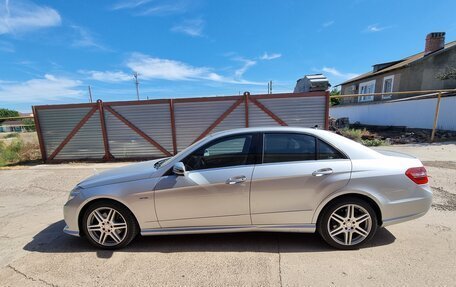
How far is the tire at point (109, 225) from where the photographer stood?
285 cm

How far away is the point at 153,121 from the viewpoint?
8891 millimetres

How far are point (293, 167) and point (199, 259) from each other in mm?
1527

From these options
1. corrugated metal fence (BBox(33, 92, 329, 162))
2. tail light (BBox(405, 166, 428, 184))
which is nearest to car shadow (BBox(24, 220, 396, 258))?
tail light (BBox(405, 166, 428, 184))

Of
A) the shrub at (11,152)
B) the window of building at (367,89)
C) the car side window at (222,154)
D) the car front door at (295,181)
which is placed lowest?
the shrub at (11,152)

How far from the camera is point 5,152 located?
381 inches

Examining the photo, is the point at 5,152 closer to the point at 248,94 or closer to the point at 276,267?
the point at 248,94

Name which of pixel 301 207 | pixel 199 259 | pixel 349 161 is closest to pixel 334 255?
pixel 301 207

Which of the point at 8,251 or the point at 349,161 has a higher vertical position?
the point at 349,161

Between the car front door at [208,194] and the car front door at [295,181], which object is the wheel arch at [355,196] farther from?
the car front door at [208,194]

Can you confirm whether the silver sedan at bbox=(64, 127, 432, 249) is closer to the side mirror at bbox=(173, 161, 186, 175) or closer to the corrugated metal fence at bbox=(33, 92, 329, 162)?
the side mirror at bbox=(173, 161, 186, 175)

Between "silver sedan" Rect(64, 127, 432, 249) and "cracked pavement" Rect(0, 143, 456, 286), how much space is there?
249mm

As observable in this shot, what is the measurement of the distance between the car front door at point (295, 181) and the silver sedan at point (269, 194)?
0.01 metres

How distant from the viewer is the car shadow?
2.83m

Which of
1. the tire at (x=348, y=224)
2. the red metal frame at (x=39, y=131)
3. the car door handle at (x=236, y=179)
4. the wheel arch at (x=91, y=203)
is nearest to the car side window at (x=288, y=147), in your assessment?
the car door handle at (x=236, y=179)
